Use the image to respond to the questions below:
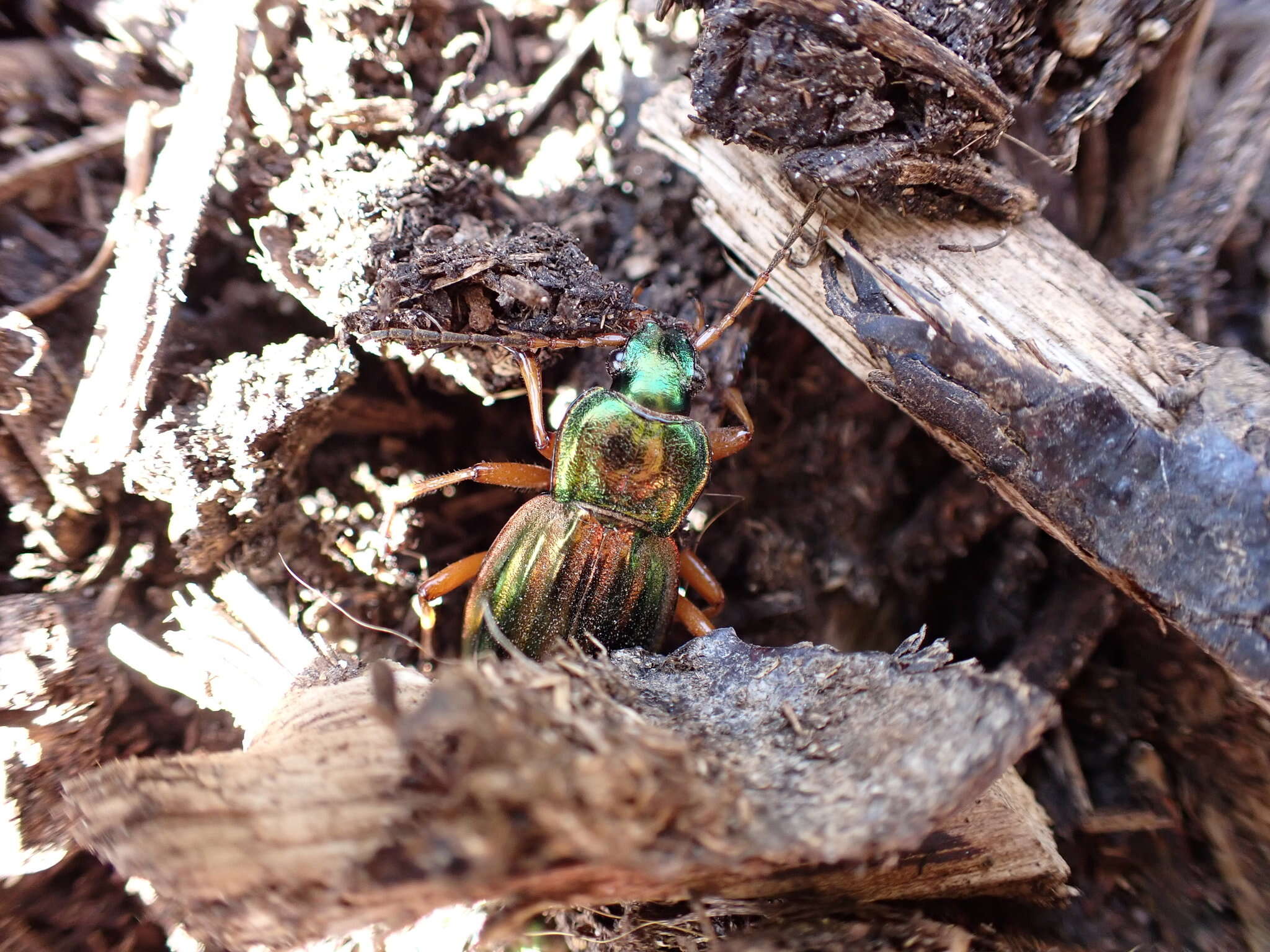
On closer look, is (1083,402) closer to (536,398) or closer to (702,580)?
(702,580)

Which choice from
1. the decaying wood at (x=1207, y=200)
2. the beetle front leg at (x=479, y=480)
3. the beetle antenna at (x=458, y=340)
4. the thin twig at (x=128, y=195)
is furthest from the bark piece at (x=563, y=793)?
the decaying wood at (x=1207, y=200)

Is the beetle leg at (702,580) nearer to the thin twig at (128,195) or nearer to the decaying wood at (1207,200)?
the decaying wood at (1207,200)

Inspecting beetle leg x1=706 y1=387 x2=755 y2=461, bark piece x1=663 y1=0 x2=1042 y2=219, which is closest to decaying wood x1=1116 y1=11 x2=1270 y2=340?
bark piece x1=663 y1=0 x2=1042 y2=219

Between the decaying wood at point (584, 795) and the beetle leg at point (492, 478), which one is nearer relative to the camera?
the decaying wood at point (584, 795)

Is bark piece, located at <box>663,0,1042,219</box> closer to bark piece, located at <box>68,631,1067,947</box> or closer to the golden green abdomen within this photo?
bark piece, located at <box>68,631,1067,947</box>

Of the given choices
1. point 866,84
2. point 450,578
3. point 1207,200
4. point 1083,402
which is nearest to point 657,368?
point 450,578
